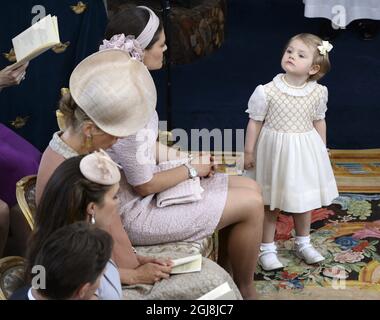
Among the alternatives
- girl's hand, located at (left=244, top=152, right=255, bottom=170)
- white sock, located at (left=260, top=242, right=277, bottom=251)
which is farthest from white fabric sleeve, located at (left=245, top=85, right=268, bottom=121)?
white sock, located at (left=260, top=242, right=277, bottom=251)

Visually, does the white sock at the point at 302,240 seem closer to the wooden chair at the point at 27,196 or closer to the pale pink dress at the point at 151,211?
the pale pink dress at the point at 151,211

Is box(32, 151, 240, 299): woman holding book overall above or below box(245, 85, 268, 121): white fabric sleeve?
below

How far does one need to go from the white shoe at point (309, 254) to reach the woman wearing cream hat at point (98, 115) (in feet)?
3.63

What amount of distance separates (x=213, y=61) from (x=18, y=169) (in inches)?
103

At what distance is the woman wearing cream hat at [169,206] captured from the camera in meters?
2.66

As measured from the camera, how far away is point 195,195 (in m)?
2.77

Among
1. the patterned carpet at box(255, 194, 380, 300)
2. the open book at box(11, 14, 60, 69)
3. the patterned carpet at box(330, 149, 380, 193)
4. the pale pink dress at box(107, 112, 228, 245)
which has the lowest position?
the patterned carpet at box(255, 194, 380, 300)

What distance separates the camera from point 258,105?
321cm

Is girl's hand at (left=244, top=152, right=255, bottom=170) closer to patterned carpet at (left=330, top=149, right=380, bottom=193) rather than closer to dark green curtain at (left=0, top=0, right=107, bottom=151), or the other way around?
patterned carpet at (left=330, top=149, right=380, bottom=193)

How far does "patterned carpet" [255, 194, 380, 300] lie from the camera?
315 cm

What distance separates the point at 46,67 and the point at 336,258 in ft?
5.79

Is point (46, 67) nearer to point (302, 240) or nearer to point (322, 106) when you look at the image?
point (322, 106)

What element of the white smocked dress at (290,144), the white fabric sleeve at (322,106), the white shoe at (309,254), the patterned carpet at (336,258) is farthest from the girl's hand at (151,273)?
the white fabric sleeve at (322,106)

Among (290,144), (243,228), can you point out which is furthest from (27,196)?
(290,144)
